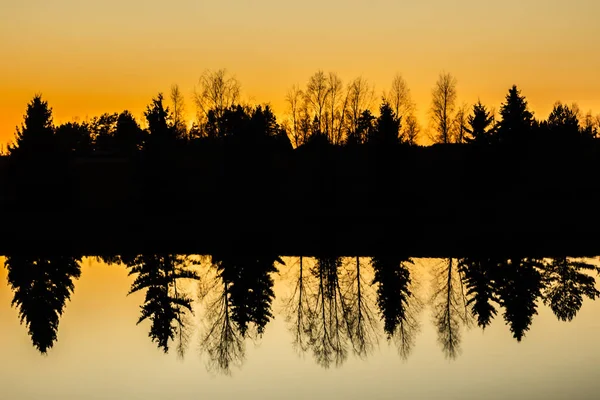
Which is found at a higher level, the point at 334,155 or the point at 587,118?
the point at 587,118

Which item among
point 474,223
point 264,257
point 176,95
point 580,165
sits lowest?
point 264,257

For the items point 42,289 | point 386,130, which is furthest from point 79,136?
point 42,289

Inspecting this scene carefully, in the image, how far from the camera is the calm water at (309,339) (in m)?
18.3

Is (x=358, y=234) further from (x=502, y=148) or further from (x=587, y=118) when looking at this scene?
(x=587, y=118)

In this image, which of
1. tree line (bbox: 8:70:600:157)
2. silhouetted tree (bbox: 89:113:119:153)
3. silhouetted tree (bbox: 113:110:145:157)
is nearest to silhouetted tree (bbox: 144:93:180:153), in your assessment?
tree line (bbox: 8:70:600:157)

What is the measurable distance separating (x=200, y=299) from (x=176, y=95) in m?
81.7

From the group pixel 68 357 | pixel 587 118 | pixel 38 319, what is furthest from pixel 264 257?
pixel 587 118

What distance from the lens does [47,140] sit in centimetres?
7094

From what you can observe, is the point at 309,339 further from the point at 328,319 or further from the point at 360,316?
the point at 328,319

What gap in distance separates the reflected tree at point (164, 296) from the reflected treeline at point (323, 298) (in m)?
0.06

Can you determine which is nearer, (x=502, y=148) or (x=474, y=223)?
(x=474, y=223)

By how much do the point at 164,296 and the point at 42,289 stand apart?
21.0 feet

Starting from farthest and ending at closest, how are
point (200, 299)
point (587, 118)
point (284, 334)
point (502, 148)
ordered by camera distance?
point (587, 118)
point (502, 148)
point (200, 299)
point (284, 334)

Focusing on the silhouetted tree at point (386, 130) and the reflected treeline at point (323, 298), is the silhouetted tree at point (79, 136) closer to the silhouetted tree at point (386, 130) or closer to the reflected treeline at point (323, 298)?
the silhouetted tree at point (386, 130)
